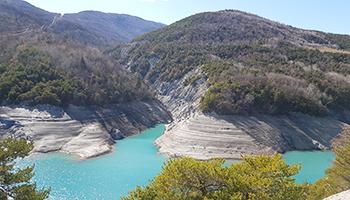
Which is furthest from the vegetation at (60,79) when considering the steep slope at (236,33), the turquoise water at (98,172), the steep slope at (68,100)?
the steep slope at (236,33)

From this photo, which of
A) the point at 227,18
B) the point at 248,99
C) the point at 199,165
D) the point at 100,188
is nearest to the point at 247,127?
the point at 248,99

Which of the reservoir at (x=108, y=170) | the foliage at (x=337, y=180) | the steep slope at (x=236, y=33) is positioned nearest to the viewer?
the foliage at (x=337, y=180)

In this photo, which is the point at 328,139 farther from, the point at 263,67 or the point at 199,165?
the point at 199,165

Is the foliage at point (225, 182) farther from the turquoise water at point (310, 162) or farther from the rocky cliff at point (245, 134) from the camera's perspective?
the rocky cliff at point (245, 134)

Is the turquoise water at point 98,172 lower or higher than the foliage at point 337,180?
lower

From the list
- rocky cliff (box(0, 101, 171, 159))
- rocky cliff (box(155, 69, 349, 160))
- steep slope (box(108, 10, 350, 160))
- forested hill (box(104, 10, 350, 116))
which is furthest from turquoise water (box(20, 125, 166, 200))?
forested hill (box(104, 10, 350, 116))

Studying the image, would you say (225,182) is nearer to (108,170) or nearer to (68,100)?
(108,170)

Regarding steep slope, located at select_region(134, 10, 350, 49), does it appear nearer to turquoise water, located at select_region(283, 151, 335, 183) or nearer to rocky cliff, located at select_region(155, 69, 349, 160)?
rocky cliff, located at select_region(155, 69, 349, 160)
